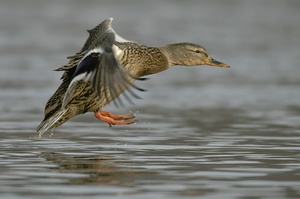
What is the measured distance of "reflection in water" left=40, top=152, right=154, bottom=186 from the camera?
818 centimetres

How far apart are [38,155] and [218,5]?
2298 centimetres

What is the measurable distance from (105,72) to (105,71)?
1 cm

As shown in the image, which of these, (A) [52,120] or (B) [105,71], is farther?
(A) [52,120]

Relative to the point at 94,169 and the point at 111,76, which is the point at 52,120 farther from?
the point at 94,169

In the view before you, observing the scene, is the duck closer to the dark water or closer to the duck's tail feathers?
the duck's tail feathers

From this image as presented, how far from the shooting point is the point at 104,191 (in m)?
7.68

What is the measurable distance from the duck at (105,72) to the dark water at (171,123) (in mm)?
328

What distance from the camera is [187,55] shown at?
12.1m

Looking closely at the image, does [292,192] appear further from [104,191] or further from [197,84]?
[197,84]

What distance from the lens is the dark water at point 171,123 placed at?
8086 mm

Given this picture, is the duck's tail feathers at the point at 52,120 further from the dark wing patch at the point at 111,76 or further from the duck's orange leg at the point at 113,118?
the dark wing patch at the point at 111,76

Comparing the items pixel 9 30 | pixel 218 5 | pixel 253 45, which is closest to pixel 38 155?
pixel 253 45

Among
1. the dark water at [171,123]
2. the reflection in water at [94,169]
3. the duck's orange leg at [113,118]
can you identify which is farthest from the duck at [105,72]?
the reflection in water at [94,169]

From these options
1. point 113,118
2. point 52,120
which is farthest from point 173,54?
point 52,120
